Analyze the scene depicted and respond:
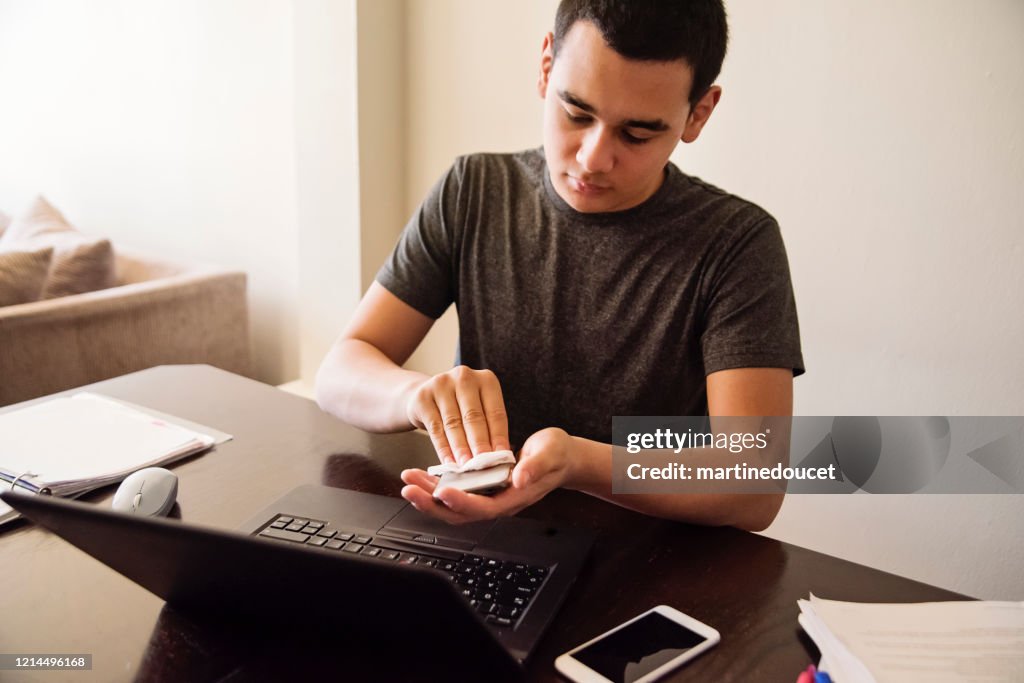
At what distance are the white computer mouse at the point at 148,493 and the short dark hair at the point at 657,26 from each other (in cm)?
79

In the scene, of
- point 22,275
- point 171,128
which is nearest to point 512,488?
point 22,275

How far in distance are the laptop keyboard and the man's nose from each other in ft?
1.93

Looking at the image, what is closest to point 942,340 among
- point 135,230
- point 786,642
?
point 786,642

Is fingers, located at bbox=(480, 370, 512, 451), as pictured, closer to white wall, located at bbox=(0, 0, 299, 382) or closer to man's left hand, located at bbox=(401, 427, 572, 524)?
man's left hand, located at bbox=(401, 427, 572, 524)

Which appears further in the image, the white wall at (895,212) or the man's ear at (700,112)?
the white wall at (895,212)

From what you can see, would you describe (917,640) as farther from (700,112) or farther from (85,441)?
(85,441)

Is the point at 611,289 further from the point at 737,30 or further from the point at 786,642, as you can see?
the point at 737,30

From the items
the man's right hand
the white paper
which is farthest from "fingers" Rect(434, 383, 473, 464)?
the white paper

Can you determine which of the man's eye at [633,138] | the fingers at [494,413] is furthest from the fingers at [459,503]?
the man's eye at [633,138]

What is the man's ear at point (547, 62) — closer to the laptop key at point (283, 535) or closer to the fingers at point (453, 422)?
the fingers at point (453, 422)

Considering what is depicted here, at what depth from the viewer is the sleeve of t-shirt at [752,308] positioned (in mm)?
1175

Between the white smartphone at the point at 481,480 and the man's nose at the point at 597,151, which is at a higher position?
the man's nose at the point at 597,151

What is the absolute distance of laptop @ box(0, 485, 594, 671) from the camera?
1.95 ft

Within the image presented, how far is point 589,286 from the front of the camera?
1.37 m
